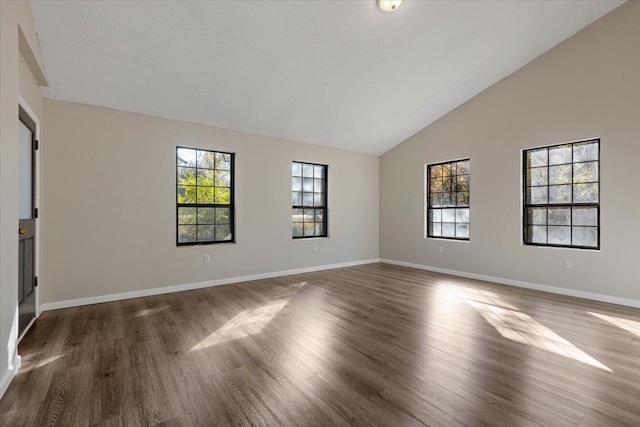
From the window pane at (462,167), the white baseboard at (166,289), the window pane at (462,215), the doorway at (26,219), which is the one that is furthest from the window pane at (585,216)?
the doorway at (26,219)

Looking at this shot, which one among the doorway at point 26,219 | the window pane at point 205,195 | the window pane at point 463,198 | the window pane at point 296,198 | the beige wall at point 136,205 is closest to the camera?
the doorway at point 26,219

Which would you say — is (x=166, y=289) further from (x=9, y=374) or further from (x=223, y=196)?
(x=9, y=374)

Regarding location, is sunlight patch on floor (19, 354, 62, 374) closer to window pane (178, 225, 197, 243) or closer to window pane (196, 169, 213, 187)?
window pane (178, 225, 197, 243)

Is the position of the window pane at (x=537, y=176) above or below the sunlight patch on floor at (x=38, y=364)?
above

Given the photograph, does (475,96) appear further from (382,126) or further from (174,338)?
(174,338)

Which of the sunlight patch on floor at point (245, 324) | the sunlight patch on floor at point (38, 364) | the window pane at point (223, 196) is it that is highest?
the window pane at point (223, 196)

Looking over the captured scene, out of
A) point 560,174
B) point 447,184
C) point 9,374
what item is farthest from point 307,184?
point 9,374

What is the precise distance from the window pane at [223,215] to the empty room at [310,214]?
0.07 metres

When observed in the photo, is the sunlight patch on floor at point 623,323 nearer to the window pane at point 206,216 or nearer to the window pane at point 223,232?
the window pane at point 223,232

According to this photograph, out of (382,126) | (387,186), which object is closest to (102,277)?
(382,126)

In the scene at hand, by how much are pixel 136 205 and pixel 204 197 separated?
93 cm

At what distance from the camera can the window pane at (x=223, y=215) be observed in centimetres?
479

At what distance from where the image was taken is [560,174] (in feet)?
14.3

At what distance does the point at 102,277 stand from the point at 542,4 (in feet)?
20.9
